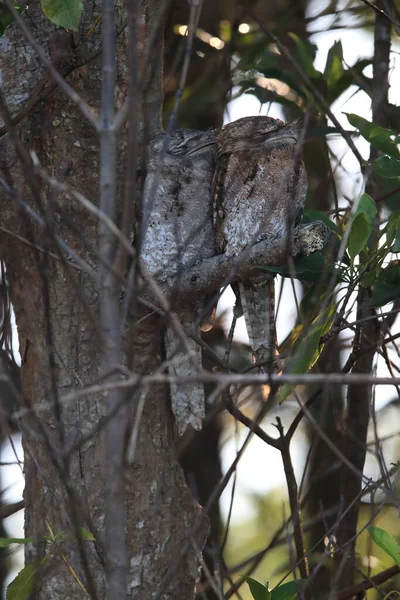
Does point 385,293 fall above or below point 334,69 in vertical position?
below

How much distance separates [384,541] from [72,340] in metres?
1.24

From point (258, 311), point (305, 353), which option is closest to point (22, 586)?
point (305, 353)

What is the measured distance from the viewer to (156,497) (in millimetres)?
2789

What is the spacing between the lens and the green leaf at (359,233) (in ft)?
7.54

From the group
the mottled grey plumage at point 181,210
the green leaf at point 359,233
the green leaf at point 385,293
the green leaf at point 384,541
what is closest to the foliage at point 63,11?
the mottled grey plumage at point 181,210

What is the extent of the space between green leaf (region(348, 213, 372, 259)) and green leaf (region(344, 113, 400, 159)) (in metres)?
0.53

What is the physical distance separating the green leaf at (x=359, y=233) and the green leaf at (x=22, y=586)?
1.30 meters

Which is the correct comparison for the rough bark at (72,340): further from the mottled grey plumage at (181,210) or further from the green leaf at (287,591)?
the green leaf at (287,591)

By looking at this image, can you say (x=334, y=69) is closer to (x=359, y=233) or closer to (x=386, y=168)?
(x=386, y=168)

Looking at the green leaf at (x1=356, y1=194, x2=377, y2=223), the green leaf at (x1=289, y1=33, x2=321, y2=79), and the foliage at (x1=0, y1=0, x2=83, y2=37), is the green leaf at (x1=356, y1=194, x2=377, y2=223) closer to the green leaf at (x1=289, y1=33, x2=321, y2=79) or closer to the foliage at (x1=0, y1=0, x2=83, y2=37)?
the foliage at (x1=0, y1=0, x2=83, y2=37)

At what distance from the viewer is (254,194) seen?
3068 millimetres

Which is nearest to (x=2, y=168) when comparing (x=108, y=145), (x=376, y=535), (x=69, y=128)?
(x=69, y=128)

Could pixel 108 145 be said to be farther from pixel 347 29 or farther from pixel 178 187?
pixel 347 29

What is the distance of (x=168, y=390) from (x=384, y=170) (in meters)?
1.13
